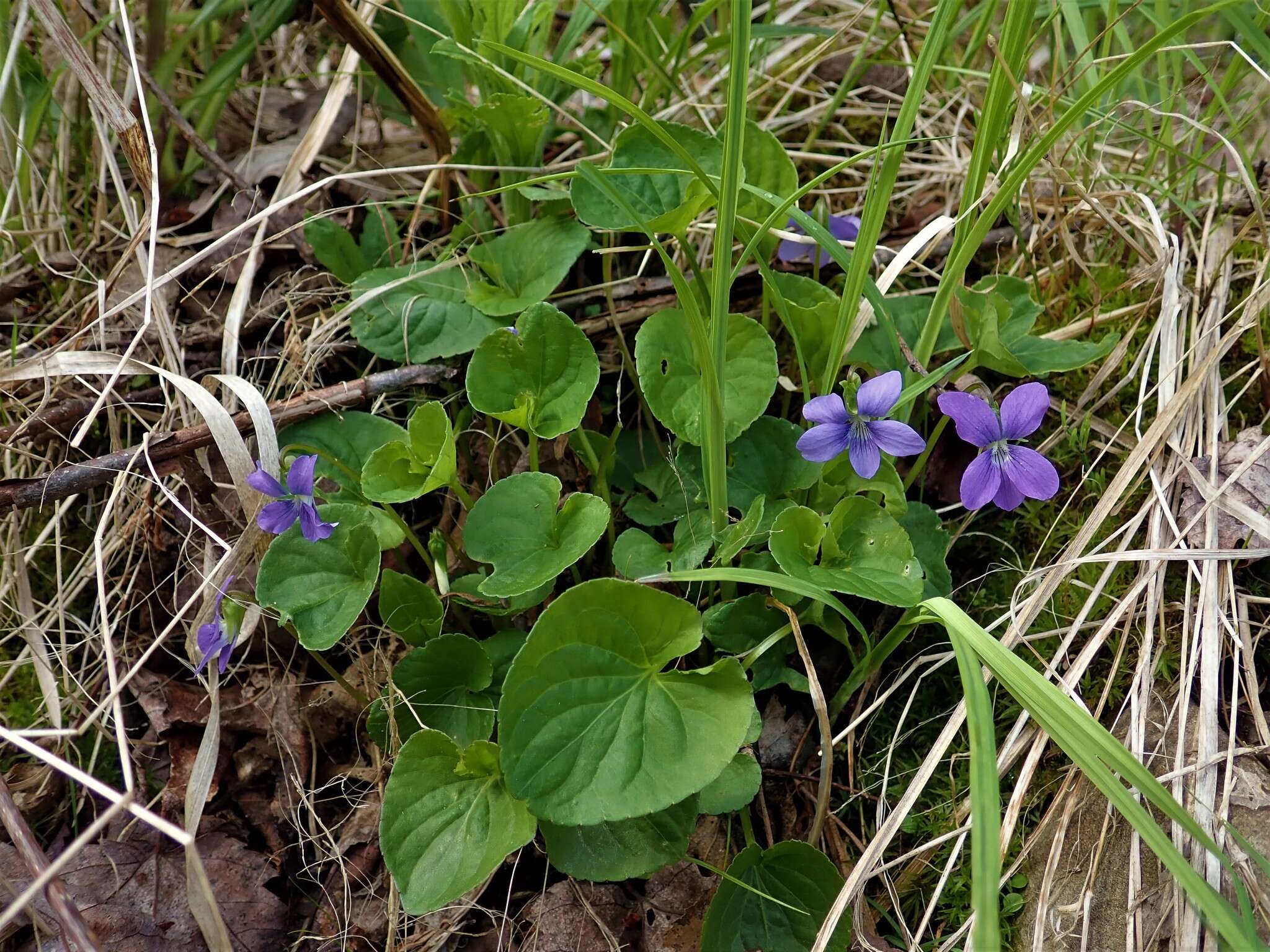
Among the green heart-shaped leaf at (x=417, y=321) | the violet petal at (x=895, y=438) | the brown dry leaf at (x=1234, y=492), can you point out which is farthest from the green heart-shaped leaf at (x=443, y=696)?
the brown dry leaf at (x=1234, y=492)

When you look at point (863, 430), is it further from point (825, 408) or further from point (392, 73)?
point (392, 73)

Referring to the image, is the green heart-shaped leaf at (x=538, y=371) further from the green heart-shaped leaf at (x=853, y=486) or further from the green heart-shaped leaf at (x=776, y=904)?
the green heart-shaped leaf at (x=776, y=904)

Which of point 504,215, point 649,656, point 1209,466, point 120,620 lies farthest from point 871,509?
point 120,620

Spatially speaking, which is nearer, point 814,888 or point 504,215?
point 814,888

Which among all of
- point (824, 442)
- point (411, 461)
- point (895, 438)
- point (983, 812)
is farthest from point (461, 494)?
point (983, 812)

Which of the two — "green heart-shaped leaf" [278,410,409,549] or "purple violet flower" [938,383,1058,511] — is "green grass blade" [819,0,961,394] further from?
"green heart-shaped leaf" [278,410,409,549]

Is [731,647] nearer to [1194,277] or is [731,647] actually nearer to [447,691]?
[447,691]
